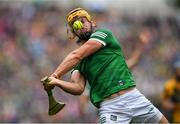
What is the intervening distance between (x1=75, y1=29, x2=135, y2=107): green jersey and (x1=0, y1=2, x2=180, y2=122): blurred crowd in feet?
22.2

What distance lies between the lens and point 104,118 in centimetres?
935

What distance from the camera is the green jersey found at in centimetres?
934

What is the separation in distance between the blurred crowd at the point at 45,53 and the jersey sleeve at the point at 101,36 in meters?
6.93

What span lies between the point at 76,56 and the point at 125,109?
0.88 meters

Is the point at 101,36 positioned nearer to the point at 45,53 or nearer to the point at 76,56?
the point at 76,56

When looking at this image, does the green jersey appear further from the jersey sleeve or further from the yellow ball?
the yellow ball

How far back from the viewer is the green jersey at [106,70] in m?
9.34

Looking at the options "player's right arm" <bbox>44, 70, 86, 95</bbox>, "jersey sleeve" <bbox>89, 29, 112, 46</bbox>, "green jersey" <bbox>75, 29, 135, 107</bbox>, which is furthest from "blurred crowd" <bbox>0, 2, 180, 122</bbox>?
"jersey sleeve" <bbox>89, 29, 112, 46</bbox>

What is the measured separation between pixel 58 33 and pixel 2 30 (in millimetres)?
1752

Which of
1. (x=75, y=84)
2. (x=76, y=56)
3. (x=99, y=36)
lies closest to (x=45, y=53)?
(x=75, y=84)

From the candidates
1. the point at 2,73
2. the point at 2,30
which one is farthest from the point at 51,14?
the point at 2,73

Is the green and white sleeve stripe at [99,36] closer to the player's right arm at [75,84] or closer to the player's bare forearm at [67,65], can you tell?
the player's bare forearm at [67,65]

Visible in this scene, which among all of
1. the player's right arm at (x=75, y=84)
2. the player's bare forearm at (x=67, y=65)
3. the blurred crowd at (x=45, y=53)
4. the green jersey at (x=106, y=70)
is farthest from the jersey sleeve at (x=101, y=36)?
the blurred crowd at (x=45, y=53)

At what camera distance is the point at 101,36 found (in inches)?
366
